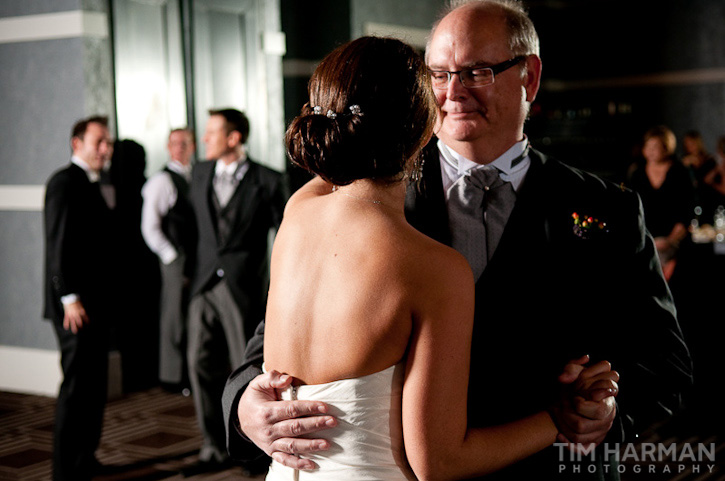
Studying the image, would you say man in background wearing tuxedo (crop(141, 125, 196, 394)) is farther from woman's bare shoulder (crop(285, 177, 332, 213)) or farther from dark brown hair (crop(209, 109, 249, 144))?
woman's bare shoulder (crop(285, 177, 332, 213))

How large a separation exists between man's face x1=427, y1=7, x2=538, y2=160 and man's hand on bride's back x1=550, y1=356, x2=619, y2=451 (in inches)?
21.4

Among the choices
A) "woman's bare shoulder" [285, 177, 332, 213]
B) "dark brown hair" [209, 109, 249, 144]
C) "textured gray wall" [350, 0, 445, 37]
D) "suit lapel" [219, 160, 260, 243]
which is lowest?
"suit lapel" [219, 160, 260, 243]

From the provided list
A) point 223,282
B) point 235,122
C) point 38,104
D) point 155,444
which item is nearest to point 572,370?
point 223,282

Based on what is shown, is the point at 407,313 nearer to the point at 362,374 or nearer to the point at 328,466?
the point at 362,374

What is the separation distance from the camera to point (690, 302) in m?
5.53

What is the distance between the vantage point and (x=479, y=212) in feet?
5.72

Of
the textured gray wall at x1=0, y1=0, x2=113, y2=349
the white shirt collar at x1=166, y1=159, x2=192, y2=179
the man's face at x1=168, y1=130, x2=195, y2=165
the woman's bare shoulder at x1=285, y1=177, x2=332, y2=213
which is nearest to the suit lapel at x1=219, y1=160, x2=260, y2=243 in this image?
the white shirt collar at x1=166, y1=159, x2=192, y2=179

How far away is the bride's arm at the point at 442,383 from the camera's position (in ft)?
4.24

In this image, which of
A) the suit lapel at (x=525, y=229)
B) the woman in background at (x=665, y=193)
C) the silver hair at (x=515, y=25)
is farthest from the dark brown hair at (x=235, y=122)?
the suit lapel at (x=525, y=229)

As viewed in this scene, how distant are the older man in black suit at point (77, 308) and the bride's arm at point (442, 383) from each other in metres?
3.24

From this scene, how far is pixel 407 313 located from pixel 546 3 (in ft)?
40.7

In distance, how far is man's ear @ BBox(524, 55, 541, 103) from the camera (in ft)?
6.17

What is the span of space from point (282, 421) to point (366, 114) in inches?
20.8

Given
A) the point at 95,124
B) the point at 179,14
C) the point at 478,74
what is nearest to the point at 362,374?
the point at 478,74
